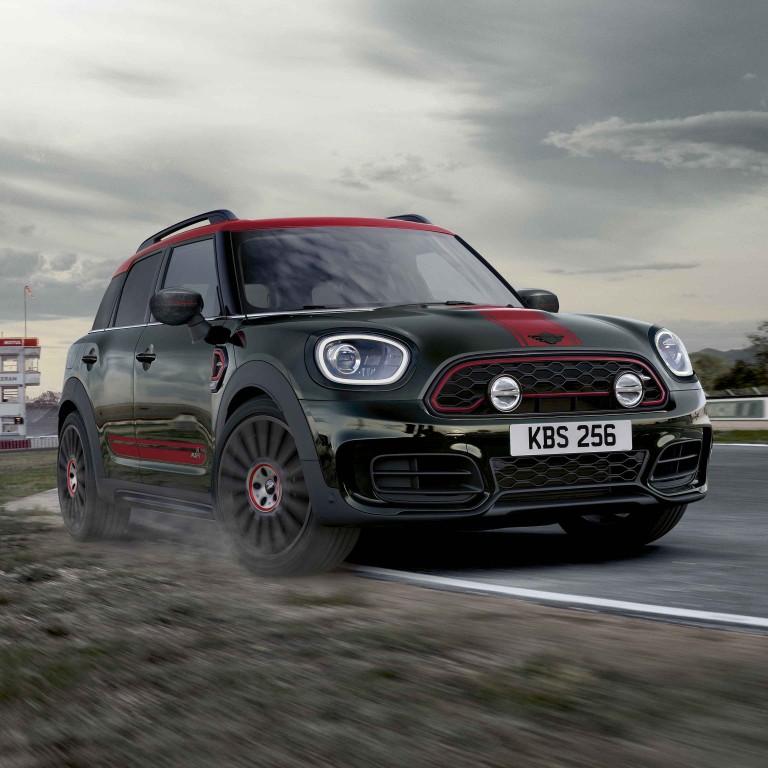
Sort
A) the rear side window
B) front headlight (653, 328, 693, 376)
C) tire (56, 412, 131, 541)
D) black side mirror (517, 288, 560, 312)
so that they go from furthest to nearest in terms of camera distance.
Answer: the rear side window
tire (56, 412, 131, 541)
black side mirror (517, 288, 560, 312)
front headlight (653, 328, 693, 376)

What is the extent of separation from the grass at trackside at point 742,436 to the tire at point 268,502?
13176mm

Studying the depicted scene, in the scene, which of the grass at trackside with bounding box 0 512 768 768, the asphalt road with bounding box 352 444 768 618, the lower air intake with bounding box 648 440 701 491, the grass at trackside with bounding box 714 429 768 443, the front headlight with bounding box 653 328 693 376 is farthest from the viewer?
the grass at trackside with bounding box 714 429 768 443

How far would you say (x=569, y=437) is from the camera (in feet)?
16.4

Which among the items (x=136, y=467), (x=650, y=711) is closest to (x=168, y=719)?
(x=650, y=711)

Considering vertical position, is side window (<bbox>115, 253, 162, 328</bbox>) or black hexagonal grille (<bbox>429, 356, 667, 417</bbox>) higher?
side window (<bbox>115, 253, 162, 328</bbox>)

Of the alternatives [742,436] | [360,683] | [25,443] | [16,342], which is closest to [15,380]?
[16,342]

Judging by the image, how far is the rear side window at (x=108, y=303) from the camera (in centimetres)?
748

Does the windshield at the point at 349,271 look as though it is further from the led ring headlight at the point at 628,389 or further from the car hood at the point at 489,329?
the led ring headlight at the point at 628,389

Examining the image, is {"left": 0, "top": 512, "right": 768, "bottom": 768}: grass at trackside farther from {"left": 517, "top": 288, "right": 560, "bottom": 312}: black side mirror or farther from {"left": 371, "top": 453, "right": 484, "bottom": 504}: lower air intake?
{"left": 517, "top": 288, "right": 560, "bottom": 312}: black side mirror

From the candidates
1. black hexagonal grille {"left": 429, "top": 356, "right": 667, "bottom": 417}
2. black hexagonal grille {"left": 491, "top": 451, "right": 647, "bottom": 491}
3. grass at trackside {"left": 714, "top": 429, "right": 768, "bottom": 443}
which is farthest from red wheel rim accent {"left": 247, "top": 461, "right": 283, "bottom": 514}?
grass at trackside {"left": 714, "top": 429, "right": 768, "bottom": 443}

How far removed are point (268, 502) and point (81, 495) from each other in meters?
2.52

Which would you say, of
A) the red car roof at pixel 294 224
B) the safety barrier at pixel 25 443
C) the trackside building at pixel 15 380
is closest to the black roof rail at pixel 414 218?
the red car roof at pixel 294 224

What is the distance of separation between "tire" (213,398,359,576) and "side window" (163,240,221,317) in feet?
2.69

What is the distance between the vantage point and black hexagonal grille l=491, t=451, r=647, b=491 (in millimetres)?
4957
